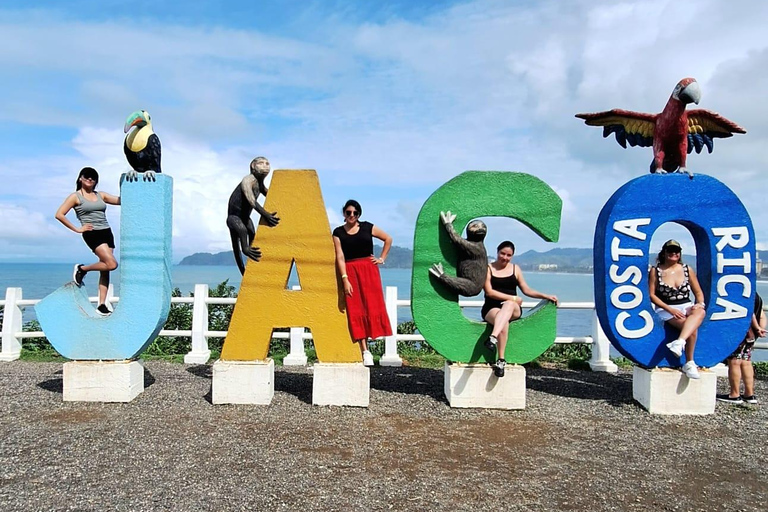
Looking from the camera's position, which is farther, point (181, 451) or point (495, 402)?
point (495, 402)

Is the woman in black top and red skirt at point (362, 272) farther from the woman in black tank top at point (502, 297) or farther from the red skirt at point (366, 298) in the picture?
the woman in black tank top at point (502, 297)

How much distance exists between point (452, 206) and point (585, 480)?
287 centimetres

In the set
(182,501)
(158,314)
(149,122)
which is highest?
(149,122)

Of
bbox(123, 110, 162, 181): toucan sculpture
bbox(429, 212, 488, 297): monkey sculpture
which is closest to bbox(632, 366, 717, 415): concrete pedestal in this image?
bbox(429, 212, 488, 297): monkey sculpture

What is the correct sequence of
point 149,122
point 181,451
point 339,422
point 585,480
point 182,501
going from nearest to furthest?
point 182,501 → point 585,480 → point 181,451 → point 339,422 → point 149,122

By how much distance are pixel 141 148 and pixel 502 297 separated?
396 centimetres

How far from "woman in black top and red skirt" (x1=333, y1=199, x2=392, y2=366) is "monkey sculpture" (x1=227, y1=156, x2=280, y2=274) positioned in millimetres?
733

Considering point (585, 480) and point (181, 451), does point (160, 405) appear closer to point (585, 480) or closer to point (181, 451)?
point (181, 451)

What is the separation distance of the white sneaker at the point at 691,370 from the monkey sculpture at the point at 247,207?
4.25 metres

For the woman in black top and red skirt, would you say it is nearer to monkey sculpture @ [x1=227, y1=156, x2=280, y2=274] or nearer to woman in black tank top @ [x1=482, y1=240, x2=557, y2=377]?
monkey sculpture @ [x1=227, y1=156, x2=280, y2=274]

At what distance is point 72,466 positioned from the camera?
4.16 meters

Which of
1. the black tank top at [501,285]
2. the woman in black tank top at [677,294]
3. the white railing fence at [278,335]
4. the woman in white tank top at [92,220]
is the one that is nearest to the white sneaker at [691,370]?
the woman in black tank top at [677,294]

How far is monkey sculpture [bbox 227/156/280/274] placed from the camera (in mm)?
5934

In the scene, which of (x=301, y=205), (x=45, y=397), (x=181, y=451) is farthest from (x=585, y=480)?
(x=45, y=397)
